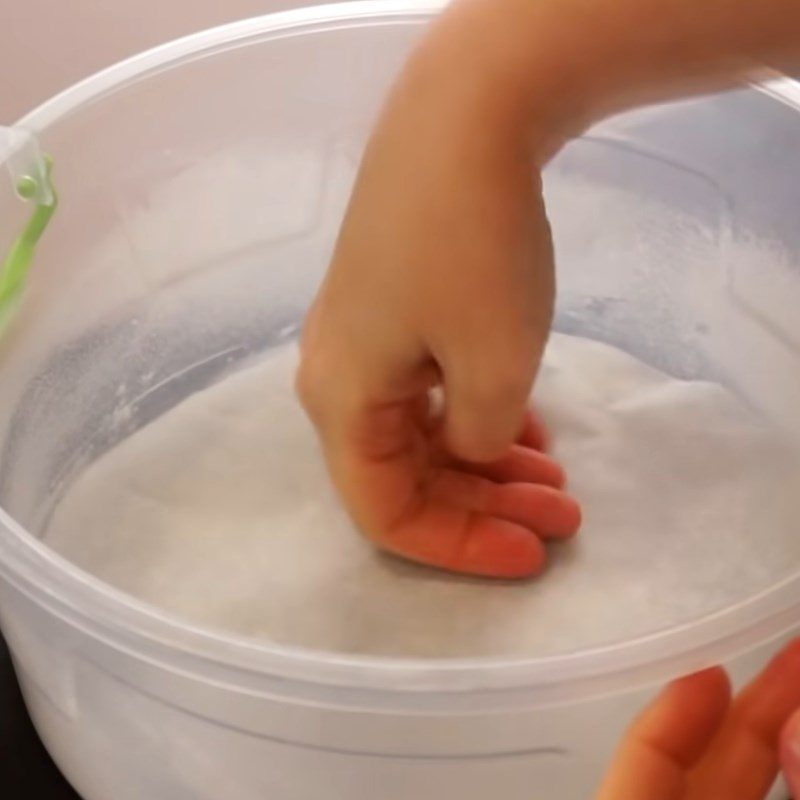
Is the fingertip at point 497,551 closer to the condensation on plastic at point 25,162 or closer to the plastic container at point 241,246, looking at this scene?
the plastic container at point 241,246

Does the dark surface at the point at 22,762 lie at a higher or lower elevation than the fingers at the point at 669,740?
lower

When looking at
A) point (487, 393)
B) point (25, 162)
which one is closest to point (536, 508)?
point (487, 393)

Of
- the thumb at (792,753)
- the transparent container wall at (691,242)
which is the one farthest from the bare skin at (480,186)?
the transparent container wall at (691,242)

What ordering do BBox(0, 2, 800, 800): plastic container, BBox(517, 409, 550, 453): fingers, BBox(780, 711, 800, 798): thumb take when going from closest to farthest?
BBox(780, 711, 800, 798): thumb < BBox(0, 2, 800, 800): plastic container < BBox(517, 409, 550, 453): fingers

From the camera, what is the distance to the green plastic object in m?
0.49

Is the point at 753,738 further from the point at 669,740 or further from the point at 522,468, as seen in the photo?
the point at 522,468

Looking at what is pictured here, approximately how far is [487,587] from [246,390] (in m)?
0.16

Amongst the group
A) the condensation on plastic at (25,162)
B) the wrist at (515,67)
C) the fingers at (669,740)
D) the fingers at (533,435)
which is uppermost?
the wrist at (515,67)

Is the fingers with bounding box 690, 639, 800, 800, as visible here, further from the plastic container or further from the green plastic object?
the green plastic object

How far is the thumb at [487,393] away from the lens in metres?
0.33

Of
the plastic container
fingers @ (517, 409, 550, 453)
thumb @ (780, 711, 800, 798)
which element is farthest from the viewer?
fingers @ (517, 409, 550, 453)

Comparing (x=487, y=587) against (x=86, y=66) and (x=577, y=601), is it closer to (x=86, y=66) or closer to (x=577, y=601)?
(x=577, y=601)

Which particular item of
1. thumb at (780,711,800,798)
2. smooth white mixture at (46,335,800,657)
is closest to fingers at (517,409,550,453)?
smooth white mixture at (46,335,800,657)

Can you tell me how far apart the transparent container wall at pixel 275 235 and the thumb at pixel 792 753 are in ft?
0.95
